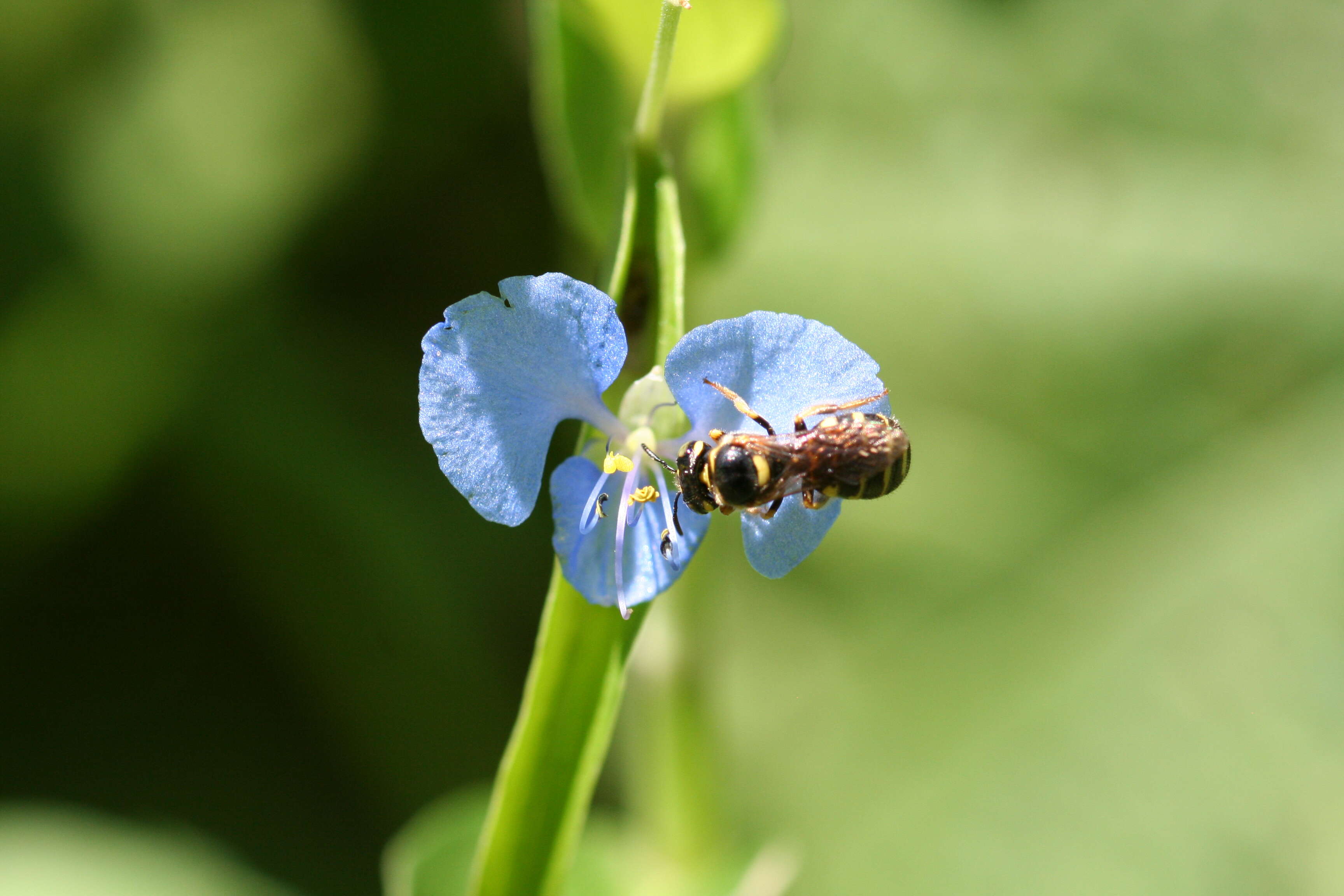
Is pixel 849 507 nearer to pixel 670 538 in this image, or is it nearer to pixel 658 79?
pixel 670 538

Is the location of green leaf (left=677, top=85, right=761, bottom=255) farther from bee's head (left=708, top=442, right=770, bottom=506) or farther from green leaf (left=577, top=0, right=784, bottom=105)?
bee's head (left=708, top=442, right=770, bottom=506)

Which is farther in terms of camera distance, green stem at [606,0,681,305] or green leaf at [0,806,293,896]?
green leaf at [0,806,293,896]

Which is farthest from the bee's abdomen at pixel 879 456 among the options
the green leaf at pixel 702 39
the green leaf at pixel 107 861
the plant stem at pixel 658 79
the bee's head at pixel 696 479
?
the green leaf at pixel 107 861

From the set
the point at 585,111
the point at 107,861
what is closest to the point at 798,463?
the point at 585,111

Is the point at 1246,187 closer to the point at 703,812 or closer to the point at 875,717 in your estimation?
the point at 875,717

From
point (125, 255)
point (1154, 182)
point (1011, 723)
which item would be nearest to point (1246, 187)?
point (1154, 182)

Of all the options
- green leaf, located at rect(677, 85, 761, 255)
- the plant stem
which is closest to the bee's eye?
the plant stem
